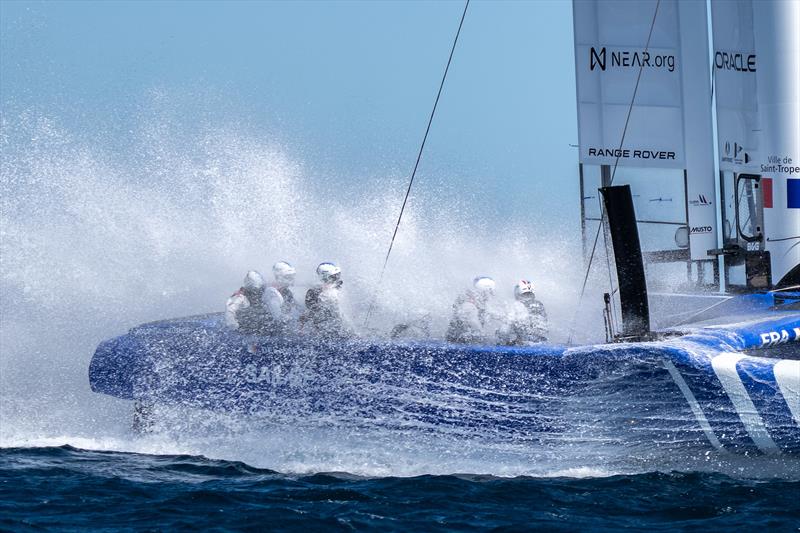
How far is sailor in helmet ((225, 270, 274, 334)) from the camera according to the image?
9.73 m

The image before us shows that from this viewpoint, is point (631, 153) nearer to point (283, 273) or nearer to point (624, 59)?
point (624, 59)

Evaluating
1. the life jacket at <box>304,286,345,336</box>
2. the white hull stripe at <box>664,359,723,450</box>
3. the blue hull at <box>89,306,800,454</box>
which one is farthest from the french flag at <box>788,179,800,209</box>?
the life jacket at <box>304,286,345,336</box>

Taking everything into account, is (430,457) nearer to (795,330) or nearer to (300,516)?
(300,516)

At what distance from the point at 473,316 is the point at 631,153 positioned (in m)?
3.02

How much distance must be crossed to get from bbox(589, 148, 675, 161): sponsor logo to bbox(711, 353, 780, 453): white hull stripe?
3618mm

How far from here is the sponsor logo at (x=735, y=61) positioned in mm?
11656

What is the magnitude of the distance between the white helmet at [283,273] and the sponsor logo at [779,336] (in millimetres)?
4023

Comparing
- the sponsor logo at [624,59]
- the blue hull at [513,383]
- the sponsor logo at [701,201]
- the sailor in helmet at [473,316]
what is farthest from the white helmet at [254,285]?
the sponsor logo at [701,201]

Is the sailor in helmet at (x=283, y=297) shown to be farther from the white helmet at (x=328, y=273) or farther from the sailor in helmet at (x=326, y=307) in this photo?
the white helmet at (x=328, y=273)

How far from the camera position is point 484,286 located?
982 cm

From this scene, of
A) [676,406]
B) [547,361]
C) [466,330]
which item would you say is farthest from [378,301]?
[676,406]

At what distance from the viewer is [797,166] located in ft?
35.6

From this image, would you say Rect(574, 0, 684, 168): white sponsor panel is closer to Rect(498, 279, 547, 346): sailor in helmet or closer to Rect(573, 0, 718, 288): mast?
Rect(573, 0, 718, 288): mast

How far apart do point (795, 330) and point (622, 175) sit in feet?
9.64
